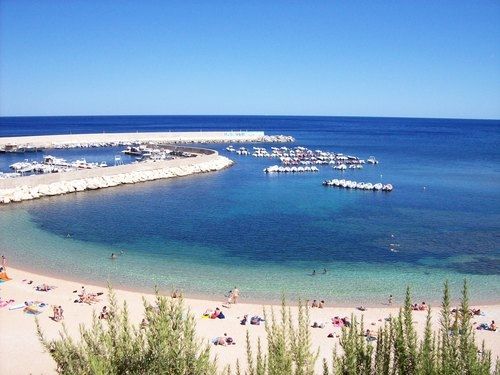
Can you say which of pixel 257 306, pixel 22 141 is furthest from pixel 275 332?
pixel 22 141

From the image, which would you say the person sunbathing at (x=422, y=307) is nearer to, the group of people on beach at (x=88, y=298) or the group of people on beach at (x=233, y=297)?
the group of people on beach at (x=233, y=297)

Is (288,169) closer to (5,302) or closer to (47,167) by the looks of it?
(47,167)

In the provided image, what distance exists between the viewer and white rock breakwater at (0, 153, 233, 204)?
133ft

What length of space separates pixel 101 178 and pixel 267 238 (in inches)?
936

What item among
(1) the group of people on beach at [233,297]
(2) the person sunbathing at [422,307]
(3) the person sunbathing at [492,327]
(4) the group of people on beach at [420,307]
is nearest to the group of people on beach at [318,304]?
(1) the group of people on beach at [233,297]

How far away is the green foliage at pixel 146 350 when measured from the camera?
749 cm

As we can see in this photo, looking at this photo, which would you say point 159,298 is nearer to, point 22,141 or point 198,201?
point 198,201

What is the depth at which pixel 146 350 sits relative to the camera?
324 inches

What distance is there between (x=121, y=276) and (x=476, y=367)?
767 inches

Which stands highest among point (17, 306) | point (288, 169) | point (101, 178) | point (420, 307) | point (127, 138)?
point (127, 138)

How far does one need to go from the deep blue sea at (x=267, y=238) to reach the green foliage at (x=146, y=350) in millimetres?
14065

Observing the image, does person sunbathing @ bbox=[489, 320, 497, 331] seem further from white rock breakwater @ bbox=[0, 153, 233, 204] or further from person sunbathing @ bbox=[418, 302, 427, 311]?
white rock breakwater @ bbox=[0, 153, 233, 204]

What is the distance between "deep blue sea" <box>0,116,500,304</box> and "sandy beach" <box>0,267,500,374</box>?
1405mm

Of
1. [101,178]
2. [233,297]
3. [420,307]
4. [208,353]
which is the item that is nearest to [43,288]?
[233,297]
